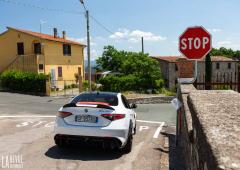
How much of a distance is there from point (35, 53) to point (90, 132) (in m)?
30.8

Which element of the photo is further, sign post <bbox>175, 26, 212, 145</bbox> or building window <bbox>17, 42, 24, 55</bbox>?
building window <bbox>17, 42, 24, 55</bbox>

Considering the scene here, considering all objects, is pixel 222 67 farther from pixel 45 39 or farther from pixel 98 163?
pixel 98 163

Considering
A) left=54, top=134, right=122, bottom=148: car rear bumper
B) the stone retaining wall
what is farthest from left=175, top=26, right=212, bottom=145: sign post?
the stone retaining wall

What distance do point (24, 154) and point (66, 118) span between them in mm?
1340

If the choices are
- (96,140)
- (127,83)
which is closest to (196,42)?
(96,140)

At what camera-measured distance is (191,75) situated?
11.1m

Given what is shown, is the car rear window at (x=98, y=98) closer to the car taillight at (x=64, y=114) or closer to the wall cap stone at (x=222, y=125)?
the car taillight at (x=64, y=114)

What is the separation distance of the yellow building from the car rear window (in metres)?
27.6

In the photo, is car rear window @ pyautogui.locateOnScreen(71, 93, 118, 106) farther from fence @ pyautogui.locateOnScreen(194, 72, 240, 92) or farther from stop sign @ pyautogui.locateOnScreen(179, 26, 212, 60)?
fence @ pyautogui.locateOnScreen(194, 72, 240, 92)

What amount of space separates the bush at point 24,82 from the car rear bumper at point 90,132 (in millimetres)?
21996

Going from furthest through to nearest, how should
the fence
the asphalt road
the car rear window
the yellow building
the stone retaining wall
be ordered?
the yellow building, the stone retaining wall, the fence, the car rear window, the asphalt road

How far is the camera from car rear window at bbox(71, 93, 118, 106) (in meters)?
8.23

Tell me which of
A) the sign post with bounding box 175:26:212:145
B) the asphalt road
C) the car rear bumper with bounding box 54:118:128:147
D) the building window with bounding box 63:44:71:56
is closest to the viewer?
the asphalt road

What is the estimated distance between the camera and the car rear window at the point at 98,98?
8.23 metres
